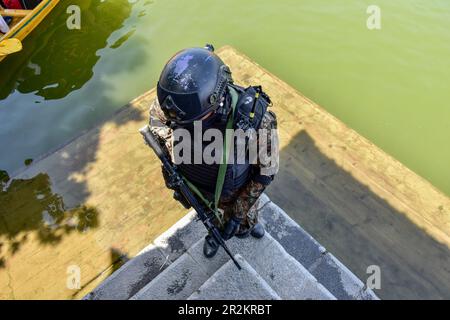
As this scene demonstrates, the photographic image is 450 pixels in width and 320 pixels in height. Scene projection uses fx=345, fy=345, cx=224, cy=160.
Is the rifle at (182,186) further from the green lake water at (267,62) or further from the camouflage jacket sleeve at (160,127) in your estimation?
the green lake water at (267,62)

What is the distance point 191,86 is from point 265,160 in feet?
3.14

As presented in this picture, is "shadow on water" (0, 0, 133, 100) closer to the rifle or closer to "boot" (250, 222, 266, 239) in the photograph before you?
the rifle

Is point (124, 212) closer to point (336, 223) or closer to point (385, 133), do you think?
point (336, 223)

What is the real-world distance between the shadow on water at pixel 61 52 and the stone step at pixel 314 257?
5391 millimetres

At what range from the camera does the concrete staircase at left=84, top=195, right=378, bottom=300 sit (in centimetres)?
346

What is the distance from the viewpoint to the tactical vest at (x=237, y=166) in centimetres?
294

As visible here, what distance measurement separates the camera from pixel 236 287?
3.43m

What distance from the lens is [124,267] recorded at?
4.33 metres

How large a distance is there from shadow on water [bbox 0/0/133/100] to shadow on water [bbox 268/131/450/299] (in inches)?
201

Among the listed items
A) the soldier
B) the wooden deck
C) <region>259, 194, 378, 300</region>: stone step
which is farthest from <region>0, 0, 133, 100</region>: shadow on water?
<region>259, 194, 378, 300</region>: stone step

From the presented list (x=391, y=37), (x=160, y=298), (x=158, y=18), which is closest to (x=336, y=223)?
(x=160, y=298)

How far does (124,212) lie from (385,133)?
471 centimetres

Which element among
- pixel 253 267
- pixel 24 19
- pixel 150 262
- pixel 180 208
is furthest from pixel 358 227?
pixel 24 19

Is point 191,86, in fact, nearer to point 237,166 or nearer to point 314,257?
point 237,166
